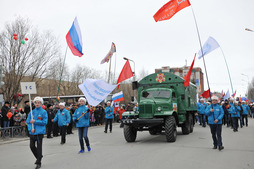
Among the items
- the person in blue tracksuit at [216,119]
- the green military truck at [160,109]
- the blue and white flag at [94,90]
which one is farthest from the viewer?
the green military truck at [160,109]

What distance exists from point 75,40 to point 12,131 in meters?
6.01

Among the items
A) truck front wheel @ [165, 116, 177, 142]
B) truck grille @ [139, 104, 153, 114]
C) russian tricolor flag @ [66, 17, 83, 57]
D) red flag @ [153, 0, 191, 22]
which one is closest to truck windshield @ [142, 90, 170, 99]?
truck grille @ [139, 104, 153, 114]

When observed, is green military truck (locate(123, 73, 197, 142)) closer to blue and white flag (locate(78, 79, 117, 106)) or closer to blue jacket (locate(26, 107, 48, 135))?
blue and white flag (locate(78, 79, 117, 106))

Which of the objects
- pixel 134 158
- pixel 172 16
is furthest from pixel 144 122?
pixel 172 16

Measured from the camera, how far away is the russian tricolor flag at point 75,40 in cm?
1368

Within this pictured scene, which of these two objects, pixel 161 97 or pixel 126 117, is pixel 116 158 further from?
pixel 161 97

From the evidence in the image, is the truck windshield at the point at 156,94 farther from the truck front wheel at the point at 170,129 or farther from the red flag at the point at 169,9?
the red flag at the point at 169,9

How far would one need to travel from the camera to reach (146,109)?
1105 cm

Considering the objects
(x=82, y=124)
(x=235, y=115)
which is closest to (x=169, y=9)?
(x=82, y=124)

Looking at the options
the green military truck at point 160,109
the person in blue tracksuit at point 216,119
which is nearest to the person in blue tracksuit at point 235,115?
the green military truck at point 160,109

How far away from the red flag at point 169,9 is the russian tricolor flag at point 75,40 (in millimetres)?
4552

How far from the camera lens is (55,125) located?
1466 cm

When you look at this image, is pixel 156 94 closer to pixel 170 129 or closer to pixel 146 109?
pixel 146 109

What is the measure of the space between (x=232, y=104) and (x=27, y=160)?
1262 centimetres
